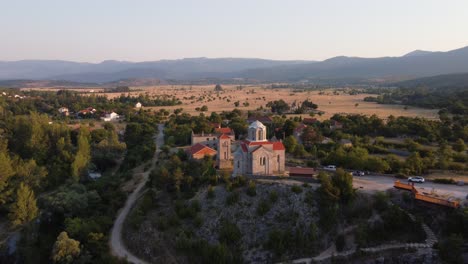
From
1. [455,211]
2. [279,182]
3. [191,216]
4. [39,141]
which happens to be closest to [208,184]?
[191,216]

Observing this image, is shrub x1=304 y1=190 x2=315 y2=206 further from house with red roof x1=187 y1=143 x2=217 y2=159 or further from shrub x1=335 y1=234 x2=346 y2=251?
house with red roof x1=187 y1=143 x2=217 y2=159

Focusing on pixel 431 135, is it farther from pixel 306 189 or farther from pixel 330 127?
pixel 306 189

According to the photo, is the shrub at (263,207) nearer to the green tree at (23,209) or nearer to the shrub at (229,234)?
the shrub at (229,234)

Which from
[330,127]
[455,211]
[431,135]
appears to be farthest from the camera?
[330,127]

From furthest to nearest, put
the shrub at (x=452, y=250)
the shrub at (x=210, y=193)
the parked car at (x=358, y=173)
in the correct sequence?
the parked car at (x=358, y=173) < the shrub at (x=210, y=193) < the shrub at (x=452, y=250)

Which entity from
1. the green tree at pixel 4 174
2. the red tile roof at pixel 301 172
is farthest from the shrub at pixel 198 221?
the green tree at pixel 4 174

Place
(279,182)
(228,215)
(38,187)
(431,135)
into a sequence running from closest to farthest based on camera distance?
(228,215)
(279,182)
(38,187)
(431,135)

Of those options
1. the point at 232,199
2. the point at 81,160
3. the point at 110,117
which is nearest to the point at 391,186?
the point at 232,199

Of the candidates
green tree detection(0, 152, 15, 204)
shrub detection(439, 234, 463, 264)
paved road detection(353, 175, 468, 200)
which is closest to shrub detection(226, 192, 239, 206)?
paved road detection(353, 175, 468, 200)
